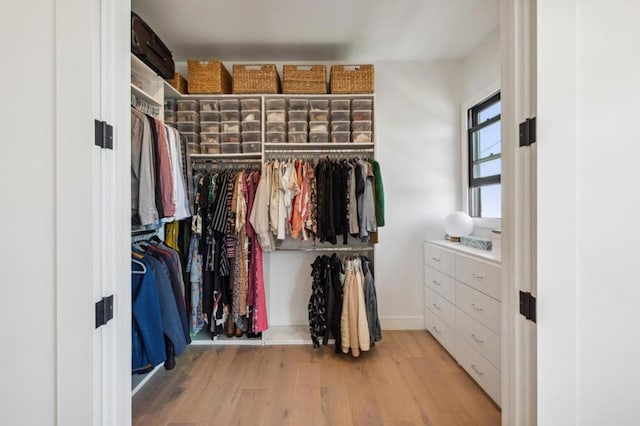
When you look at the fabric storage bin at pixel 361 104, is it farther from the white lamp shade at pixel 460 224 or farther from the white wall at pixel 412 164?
the white lamp shade at pixel 460 224

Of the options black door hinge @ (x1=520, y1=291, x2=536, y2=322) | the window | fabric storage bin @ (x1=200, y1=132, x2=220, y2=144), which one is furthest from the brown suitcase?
the window

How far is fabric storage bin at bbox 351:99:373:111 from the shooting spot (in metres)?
2.61

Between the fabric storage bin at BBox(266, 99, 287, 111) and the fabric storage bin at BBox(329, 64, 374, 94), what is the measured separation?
19.2 inches

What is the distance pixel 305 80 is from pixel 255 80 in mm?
448

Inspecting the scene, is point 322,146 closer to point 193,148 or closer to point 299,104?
point 299,104

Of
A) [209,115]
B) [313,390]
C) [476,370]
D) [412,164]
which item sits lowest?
[313,390]

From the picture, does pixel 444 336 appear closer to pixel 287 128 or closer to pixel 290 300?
pixel 290 300

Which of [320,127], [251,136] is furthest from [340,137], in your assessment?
[251,136]

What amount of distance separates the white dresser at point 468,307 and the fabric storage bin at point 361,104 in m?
1.41

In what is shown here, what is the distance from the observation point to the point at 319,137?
8.61ft

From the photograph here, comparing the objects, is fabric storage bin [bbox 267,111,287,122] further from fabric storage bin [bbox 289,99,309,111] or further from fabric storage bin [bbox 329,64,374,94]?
fabric storage bin [bbox 329,64,374,94]
